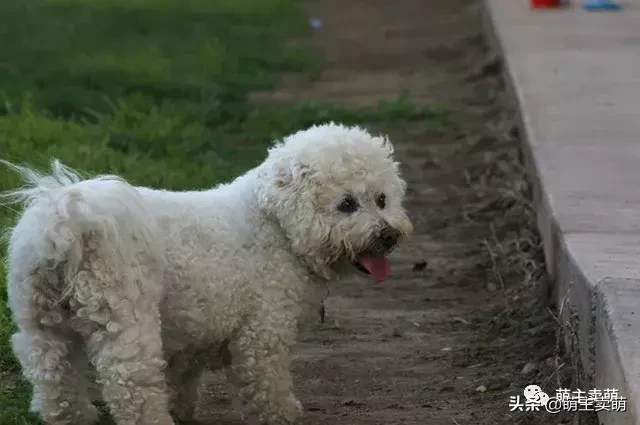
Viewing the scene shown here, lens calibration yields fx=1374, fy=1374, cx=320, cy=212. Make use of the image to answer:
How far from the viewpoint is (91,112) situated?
10.4m

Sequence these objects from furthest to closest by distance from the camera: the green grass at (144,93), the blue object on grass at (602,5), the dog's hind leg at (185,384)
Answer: the blue object on grass at (602,5) → the green grass at (144,93) → the dog's hind leg at (185,384)

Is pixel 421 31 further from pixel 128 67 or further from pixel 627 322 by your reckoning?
pixel 627 322

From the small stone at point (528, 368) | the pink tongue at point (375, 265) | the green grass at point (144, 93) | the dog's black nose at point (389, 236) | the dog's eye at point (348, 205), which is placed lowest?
the small stone at point (528, 368)

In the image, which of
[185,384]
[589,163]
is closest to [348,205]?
[185,384]

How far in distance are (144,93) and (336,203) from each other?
254 inches

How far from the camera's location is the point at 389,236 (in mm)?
5113

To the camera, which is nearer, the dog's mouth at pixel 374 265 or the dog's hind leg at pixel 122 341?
the dog's hind leg at pixel 122 341

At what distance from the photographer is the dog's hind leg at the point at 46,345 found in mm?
4676

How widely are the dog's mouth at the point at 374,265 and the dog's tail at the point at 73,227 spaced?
853 mm

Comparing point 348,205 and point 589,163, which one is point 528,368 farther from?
point 589,163

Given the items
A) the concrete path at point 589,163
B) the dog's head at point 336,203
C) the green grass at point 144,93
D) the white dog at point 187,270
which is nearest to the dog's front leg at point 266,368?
the white dog at point 187,270

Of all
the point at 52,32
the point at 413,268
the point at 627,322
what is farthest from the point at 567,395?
the point at 52,32

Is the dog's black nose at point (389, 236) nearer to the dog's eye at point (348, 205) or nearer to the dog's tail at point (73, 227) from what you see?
the dog's eye at point (348, 205)

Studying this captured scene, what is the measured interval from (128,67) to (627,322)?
7.93 m
